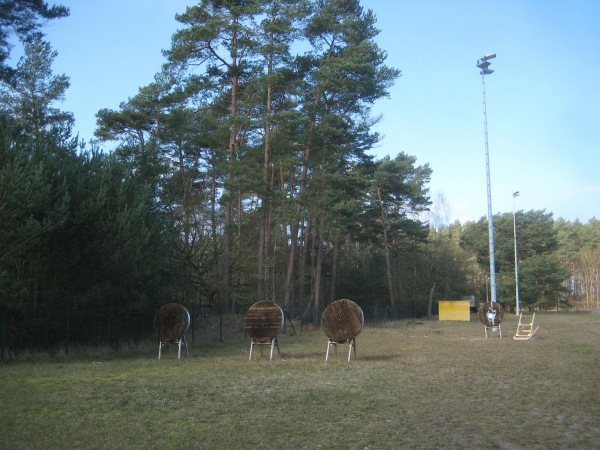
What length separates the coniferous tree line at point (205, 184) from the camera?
60.0 feet

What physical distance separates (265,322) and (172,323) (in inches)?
123

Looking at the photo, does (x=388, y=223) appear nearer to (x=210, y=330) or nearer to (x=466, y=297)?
(x=466, y=297)

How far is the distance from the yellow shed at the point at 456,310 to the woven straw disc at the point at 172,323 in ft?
118

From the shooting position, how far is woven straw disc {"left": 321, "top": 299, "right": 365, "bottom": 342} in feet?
55.3

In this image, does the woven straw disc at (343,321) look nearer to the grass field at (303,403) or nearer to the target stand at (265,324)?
the grass field at (303,403)

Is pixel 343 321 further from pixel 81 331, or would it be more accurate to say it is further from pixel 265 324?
pixel 81 331

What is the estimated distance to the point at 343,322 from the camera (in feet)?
55.8

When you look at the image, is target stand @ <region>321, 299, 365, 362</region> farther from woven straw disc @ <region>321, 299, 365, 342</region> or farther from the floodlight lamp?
the floodlight lamp

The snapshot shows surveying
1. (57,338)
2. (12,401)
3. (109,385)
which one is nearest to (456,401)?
(109,385)

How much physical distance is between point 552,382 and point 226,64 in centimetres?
2470

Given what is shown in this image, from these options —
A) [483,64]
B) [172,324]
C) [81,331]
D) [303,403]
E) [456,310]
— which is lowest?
[303,403]

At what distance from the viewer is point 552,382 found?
40.7 ft

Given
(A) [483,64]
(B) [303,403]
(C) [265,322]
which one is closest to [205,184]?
(A) [483,64]

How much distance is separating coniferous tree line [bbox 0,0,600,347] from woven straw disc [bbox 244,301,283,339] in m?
4.72
